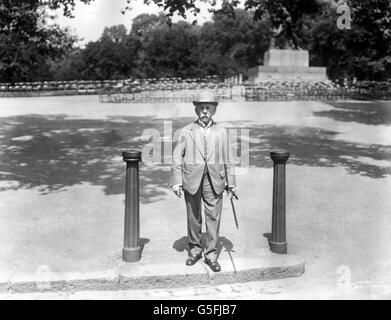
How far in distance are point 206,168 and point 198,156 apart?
137 millimetres

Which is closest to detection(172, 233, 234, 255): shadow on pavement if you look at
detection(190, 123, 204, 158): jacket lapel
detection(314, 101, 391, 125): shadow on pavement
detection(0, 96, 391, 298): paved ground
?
detection(0, 96, 391, 298): paved ground

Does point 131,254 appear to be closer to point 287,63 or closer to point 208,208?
point 208,208

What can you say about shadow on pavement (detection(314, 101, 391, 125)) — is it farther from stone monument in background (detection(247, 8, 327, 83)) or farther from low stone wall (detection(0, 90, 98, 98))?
low stone wall (detection(0, 90, 98, 98))

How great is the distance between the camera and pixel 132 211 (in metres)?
4.96

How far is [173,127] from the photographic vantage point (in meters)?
16.8

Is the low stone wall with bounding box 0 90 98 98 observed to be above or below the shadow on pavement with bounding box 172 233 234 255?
above

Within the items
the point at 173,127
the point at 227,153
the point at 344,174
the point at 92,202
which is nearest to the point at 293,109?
the point at 173,127

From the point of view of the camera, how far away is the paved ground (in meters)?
5.13

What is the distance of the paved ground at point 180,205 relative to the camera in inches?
202

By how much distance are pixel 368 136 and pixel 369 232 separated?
9.14m

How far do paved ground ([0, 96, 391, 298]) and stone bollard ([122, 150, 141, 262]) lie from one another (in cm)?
24

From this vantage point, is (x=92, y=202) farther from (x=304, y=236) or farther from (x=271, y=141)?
(x=271, y=141)

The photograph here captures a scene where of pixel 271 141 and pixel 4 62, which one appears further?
pixel 4 62

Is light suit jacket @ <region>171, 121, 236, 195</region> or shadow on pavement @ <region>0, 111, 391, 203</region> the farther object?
shadow on pavement @ <region>0, 111, 391, 203</region>
